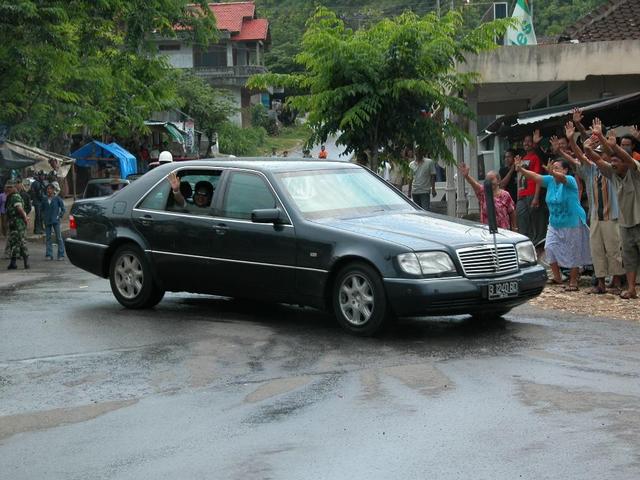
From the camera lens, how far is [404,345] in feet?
30.9

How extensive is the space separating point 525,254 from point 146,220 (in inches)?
159

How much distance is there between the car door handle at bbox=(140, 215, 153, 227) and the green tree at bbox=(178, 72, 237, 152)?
1836 inches

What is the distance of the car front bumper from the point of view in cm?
938

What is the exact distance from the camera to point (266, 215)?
10344mm

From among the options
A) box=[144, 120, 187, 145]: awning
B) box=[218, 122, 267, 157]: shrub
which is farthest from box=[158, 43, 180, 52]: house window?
box=[144, 120, 187, 145]: awning

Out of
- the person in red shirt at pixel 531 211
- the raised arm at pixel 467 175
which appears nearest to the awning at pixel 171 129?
the person in red shirt at pixel 531 211

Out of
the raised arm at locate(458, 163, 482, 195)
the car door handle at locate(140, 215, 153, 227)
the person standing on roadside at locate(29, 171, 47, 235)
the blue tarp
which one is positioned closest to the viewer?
the car door handle at locate(140, 215, 153, 227)

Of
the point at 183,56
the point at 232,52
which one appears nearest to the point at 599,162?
the point at 183,56

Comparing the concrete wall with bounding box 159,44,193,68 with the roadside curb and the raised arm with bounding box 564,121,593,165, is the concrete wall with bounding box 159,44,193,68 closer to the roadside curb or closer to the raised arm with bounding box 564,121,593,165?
the roadside curb

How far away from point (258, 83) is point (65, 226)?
49.2 ft

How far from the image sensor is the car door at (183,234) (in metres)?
11.1

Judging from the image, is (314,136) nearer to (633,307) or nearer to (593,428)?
(633,307)

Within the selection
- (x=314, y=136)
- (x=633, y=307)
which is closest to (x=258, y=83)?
(x=314, y=136)

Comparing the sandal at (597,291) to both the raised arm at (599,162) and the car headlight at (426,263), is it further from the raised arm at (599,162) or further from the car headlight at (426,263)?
the car headlight at (426,263)
